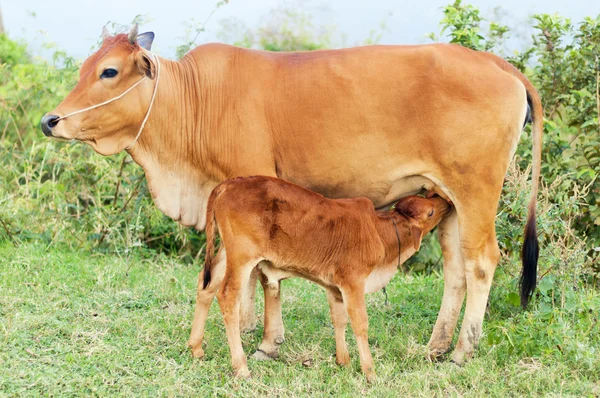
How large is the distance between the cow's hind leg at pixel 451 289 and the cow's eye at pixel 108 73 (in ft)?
7.40

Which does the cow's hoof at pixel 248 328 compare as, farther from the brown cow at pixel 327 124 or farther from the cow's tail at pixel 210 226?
the cow's tail at pixel 210 226

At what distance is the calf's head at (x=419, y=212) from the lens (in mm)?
4977

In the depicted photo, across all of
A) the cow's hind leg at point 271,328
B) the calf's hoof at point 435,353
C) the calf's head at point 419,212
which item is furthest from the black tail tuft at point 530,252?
the cow's hind leg at point 271,328

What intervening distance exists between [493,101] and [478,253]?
0.93m

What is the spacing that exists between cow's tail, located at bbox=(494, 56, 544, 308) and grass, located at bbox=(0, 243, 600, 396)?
240 millimetres

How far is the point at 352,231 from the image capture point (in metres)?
4.79

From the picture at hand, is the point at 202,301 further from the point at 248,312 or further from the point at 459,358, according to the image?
the point at 459,358

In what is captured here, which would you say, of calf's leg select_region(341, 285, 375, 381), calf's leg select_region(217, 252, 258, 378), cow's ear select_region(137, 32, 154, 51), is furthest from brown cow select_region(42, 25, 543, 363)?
calf's leg select_region(341, 285, 375, 381)

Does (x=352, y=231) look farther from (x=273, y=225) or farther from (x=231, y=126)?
(x=231, y=126)

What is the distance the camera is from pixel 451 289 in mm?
5348

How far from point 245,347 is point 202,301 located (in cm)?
54

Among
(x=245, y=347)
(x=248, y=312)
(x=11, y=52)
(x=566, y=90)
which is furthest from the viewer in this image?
(x=11, y=52)

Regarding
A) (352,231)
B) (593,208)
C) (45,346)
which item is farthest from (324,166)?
(593,208)

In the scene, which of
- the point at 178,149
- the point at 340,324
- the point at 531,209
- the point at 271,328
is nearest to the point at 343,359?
the point at 340,324
